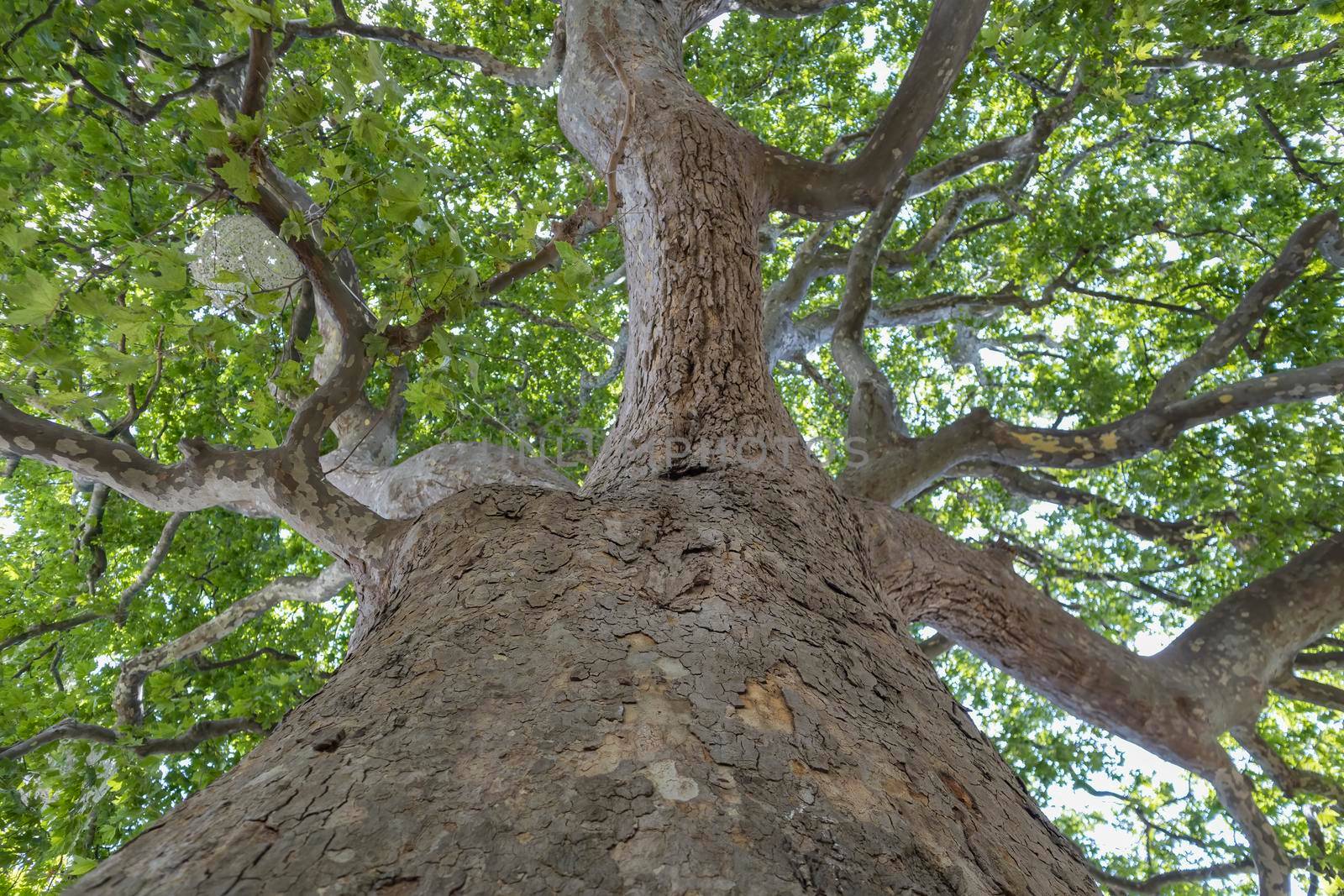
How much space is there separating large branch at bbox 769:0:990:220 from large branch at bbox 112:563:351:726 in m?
4.20

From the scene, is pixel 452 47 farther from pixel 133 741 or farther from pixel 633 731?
pixel 633 731

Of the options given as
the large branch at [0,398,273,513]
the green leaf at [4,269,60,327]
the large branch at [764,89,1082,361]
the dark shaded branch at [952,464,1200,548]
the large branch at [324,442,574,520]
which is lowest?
the green leaf at [4,269,60,327]

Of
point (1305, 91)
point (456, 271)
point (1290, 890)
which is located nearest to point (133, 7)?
point (456, 271)

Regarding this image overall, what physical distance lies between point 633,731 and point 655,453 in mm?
1336

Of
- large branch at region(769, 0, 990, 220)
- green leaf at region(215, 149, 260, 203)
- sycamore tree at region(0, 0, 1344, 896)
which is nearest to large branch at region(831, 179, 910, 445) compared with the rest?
sycamore tree at region(0, 0, 1344, 896)

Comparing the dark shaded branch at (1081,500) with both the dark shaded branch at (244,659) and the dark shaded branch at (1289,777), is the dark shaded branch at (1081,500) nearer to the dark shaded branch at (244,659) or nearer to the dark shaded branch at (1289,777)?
the dark shaded branch at (1289,777)

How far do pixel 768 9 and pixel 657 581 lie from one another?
18.7ft

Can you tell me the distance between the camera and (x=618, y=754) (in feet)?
3.29

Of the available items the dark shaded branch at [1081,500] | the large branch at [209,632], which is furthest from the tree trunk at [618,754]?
the dark shaded branch at [1081,500]

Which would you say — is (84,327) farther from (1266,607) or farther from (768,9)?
(1266,607)

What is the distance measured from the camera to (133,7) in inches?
111

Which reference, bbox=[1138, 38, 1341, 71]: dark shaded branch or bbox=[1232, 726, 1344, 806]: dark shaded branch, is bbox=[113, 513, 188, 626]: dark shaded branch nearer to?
bbox=[1232, 726, 1344, 806]: dark shaded branch

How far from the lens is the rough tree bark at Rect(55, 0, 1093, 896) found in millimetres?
817

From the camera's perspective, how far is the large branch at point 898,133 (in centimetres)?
384
